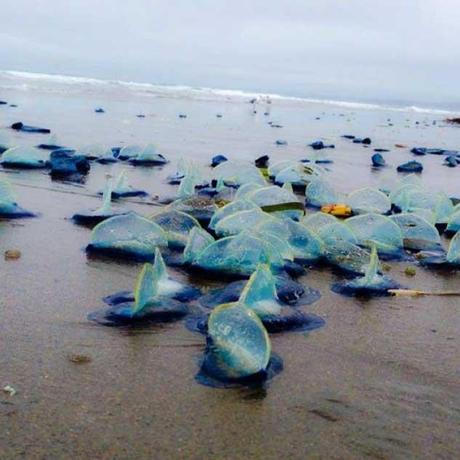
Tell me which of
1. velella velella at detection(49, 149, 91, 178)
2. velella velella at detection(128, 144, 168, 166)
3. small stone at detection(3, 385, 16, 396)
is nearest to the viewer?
small stone at detection(3, 385, 16, 396)

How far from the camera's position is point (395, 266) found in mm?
2852

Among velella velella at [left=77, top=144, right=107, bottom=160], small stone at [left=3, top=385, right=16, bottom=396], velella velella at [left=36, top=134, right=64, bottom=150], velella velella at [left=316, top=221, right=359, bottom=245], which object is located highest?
velella velella at [left=316, top=221, right=359, bottom=245]

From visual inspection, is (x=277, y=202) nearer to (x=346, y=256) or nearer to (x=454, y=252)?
(x=346, y=256)

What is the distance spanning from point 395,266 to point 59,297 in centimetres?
149

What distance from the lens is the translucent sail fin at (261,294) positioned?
1894 millimetres

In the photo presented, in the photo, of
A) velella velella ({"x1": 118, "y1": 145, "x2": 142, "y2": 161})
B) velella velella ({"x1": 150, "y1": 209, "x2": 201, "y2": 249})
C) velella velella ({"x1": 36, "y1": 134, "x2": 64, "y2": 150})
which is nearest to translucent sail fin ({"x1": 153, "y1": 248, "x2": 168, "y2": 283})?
velella velella ({"x1": 150, "y1": 209, "x2": 201, "y2": 249})

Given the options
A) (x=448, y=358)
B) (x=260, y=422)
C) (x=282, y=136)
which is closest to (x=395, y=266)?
(x=448, y=358)

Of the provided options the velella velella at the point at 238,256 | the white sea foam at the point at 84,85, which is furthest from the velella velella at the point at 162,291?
the white sea foam at the point at 84,85

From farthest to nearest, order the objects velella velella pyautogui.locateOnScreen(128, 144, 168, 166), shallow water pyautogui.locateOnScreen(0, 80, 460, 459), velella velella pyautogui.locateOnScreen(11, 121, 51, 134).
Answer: velella velella pyautogui.locateOnScreen(11, 121, 51, 134), velella velella pyautogui.locateOnScreen(128, 144, 168, 166), shallow water pyautogui.locateOnScreen(0, 80, 460, 459)

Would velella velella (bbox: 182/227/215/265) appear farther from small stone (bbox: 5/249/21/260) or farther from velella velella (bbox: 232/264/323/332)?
small stone (bbox: 5/249/21/260)

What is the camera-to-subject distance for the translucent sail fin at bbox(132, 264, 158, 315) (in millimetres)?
1886

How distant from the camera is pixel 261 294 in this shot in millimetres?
1965

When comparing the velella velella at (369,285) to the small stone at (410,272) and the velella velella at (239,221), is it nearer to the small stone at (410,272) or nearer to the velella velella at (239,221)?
the small stone at (410,272)

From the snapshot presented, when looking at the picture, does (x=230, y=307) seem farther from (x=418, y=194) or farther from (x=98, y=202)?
(x=418, y=194)
